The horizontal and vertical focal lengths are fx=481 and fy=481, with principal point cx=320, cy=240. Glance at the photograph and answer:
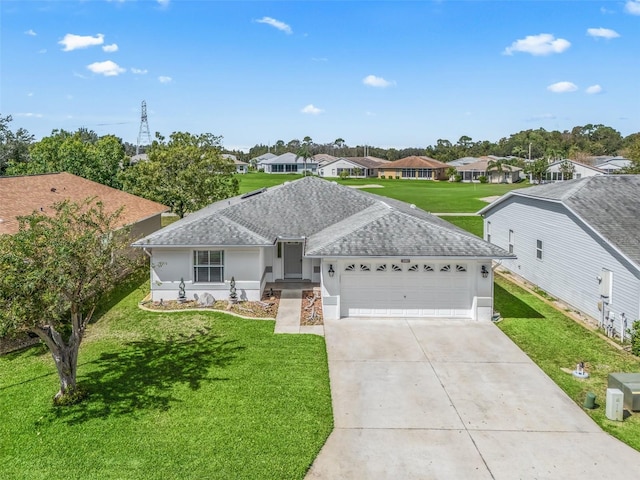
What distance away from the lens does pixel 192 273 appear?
1759 cm

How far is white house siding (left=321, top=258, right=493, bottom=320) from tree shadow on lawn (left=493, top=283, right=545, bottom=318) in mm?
1501

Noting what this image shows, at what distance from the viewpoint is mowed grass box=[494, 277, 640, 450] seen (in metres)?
9.80

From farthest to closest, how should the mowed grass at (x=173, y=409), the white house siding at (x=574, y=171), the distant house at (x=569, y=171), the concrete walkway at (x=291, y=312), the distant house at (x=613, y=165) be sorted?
the white house siding at (x=574, y=171) < the distant house at (x=569, y=171) < the distant house at (x=613, y=165) < the concrete walkway at (x=291, y=312) < the mowed grass at (x=173, y=409)

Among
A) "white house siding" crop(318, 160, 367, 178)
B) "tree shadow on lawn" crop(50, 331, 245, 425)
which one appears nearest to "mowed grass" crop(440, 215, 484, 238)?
"tree shadow on lawn" crop(50, 331, 245, 425)

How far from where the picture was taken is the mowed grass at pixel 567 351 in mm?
9797

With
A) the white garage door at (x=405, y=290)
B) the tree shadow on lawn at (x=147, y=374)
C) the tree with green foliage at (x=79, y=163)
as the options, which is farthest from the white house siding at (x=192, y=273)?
the tree with green foliage at (x=79, y=163)

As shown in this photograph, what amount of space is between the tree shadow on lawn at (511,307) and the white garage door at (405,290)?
6.48 ft

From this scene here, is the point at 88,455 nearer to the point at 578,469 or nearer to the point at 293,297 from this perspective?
the point at 578,469

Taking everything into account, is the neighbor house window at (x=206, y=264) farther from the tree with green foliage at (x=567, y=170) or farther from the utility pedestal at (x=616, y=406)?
the tree with green foliage at (x=567, y=170)

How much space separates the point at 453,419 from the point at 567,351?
223 inches

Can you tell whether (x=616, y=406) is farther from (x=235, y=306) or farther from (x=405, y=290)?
(x=235, y=306)

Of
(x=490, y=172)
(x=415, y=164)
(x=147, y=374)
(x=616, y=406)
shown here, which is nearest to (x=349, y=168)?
(x=415, y=164)

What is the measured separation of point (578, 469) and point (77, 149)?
3932cm

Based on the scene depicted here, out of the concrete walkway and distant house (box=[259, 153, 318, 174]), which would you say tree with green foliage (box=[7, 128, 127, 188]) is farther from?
distant house (box=[259, 153, 318, 174])
